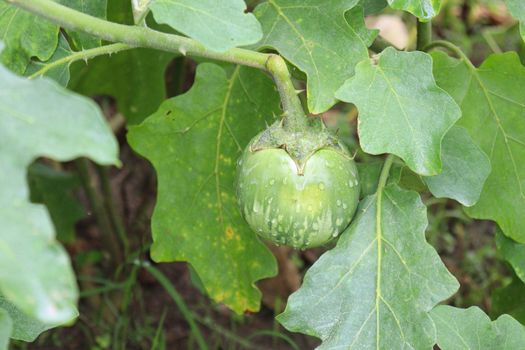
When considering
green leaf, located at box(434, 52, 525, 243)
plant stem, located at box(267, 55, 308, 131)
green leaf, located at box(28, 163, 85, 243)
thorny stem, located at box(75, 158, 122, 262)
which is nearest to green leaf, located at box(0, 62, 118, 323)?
plant stem, located at box(267, 55, 308, 131)

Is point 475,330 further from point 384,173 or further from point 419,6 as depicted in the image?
point 419,6

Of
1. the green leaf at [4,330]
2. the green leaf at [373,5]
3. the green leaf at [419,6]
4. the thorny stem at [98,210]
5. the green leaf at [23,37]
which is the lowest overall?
the thorny stem at [98,210]

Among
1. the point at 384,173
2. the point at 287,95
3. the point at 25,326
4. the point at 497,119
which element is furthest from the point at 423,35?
the point at 25,326

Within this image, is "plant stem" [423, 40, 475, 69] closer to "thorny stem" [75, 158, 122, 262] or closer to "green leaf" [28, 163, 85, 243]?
"thorny stem" [75, 158, 122, 262]

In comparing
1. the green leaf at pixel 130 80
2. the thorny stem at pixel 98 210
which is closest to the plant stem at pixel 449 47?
the green leaf at pixel 130 80

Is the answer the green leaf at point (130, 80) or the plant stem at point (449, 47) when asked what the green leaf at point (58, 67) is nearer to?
the green leaf at point (130, 80)
